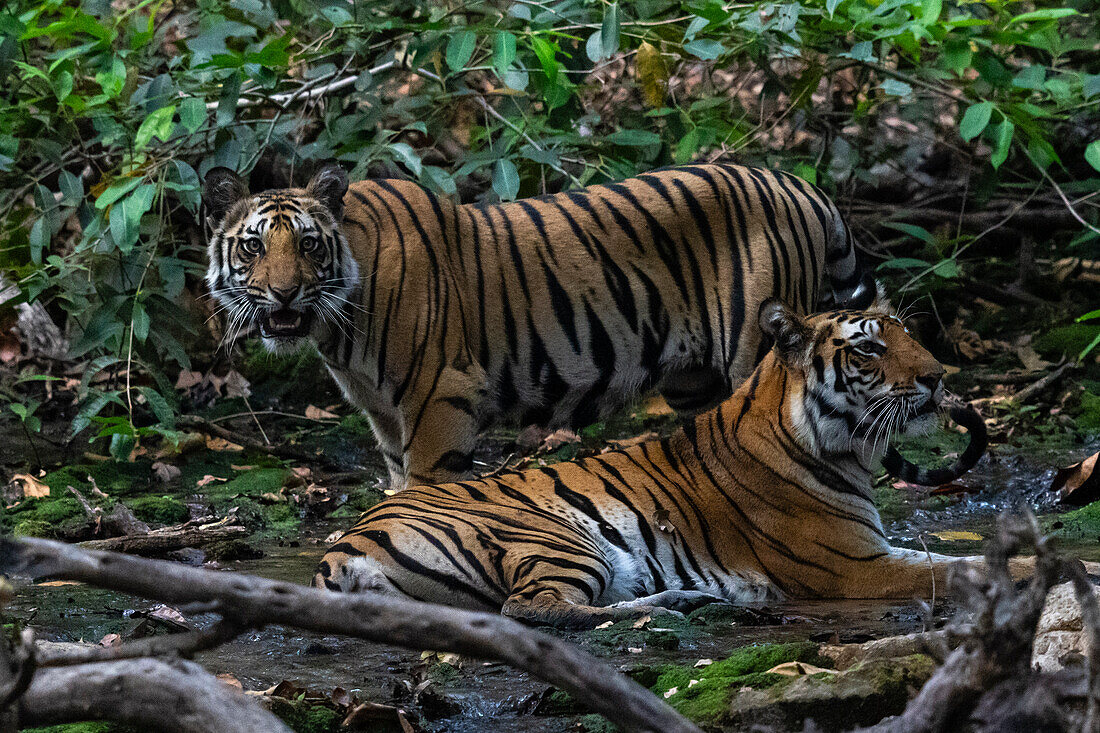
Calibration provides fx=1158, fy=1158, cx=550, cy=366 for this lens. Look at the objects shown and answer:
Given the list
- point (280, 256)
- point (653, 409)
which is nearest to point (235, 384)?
point (653, 409)

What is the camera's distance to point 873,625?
362 cm

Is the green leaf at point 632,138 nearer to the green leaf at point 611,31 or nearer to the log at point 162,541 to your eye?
the green leaf at point 611,31

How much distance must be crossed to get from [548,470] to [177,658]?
2.68 m

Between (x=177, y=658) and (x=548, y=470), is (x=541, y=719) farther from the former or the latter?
(x=548, y=470)

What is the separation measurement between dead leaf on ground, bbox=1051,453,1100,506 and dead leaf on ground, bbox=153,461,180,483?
181 inches

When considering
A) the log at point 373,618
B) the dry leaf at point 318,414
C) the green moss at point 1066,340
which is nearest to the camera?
the log at point 373,618

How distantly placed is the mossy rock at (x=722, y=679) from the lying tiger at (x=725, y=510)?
0.89m

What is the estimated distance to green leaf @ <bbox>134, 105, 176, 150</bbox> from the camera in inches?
207

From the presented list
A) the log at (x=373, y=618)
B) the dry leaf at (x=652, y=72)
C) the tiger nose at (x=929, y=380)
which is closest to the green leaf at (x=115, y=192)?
the dry leaf at (x=652, y=72)

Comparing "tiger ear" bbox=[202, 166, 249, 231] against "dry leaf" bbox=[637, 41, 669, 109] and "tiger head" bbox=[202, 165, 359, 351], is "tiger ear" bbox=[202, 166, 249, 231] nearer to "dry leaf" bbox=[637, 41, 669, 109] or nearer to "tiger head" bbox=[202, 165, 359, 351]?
"tiger head" bbox=[202, 165, 359, 351]

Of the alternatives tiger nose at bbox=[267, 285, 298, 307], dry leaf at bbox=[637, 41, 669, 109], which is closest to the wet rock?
tiger nose at bbox=[267, 285, 298, 307]

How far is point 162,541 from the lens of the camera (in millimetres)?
4602

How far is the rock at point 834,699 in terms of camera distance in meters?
2.50

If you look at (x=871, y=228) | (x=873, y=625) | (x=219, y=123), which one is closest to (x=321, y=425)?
Answer: (x=219, y=123)
